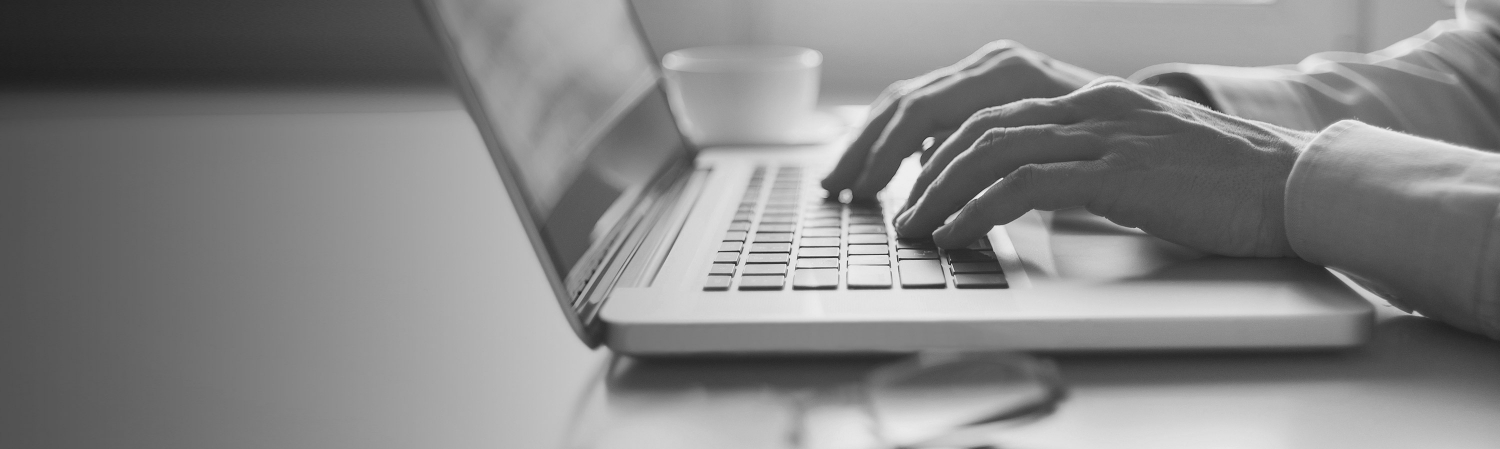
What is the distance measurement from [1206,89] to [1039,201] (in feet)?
0.88

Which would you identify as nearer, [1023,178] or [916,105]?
[1023,178]

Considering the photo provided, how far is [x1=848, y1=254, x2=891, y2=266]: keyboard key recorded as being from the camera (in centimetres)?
46

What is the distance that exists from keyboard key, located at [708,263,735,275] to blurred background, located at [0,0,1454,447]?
0.07 m

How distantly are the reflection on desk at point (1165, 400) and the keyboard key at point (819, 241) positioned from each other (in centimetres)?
13

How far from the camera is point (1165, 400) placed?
1.14 ft

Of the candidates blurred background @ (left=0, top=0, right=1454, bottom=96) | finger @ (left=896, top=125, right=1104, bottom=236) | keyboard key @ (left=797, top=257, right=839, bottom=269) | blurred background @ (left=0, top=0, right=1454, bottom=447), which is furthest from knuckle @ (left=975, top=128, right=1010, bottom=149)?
blurred background @ (left=0, top=0, right=1454, bottom=96)

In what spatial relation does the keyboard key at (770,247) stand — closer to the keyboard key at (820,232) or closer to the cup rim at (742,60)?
the keyboard key at (820,232)

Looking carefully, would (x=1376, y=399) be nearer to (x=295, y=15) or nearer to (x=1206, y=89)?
(x=1206, y=89)

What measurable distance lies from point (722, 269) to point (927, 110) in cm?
25

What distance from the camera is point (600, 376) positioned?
387 millimetres

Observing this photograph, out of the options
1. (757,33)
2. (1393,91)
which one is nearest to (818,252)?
(1393,91)

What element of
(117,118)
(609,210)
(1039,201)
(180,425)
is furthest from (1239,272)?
(117,118)

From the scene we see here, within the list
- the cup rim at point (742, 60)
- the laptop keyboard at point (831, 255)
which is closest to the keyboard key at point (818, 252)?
the laptop keyboard at point (831, 255)

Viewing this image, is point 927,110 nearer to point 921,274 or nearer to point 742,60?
point 921,274
